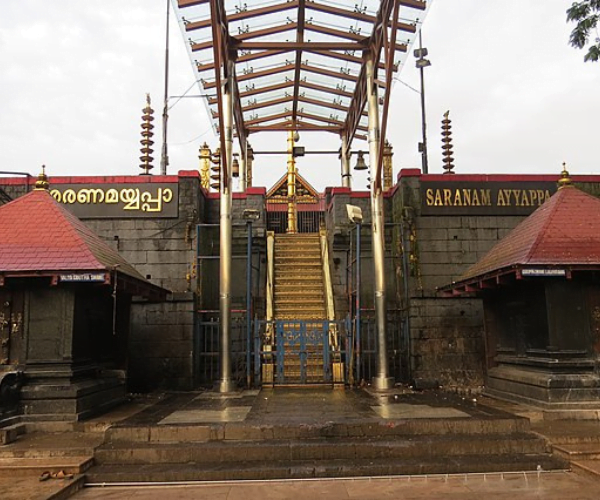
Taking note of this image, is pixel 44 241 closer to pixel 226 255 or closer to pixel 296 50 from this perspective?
pixel 226 255

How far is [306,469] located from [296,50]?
9.19 m

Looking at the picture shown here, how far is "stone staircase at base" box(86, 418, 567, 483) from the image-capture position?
618cm

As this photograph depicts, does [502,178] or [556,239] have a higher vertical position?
[502,178]

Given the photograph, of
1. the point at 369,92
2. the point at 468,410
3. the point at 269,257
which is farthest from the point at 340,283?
the point at 468,410

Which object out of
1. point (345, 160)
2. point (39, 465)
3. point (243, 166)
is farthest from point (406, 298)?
point (39, 465)

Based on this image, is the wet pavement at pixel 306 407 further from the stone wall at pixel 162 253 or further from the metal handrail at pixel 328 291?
the stone wall at pixel 162 253

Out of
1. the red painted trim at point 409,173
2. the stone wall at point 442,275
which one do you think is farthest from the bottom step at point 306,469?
the red painted trim at point 409,173

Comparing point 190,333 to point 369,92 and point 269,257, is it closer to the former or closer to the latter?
point 269,257

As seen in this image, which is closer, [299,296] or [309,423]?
[309,423]

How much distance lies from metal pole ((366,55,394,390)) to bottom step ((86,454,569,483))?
414 centimetres

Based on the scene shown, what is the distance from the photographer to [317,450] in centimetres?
662

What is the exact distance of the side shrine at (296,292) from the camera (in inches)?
325

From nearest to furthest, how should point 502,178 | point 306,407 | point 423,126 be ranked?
point 306,407, point 502,178, point 423,126

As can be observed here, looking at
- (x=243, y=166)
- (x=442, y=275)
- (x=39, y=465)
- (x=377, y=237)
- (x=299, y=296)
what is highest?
(x=243, y=166)
